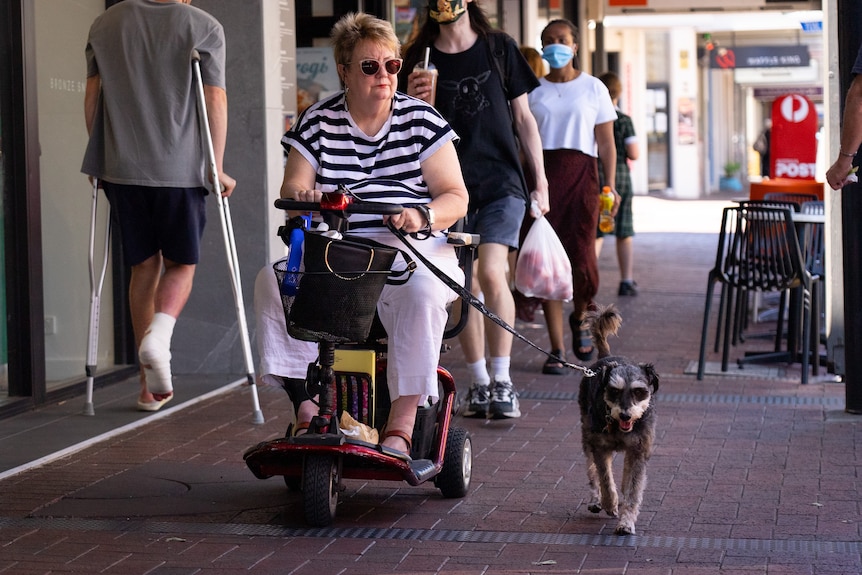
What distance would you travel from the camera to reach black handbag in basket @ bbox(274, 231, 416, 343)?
4.70 meters

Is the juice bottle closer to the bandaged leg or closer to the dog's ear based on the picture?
the bandaged leg

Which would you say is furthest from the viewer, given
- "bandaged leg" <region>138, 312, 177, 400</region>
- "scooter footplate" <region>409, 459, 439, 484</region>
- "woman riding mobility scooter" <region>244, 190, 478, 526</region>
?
"bandaged leg" <region>138, 312, 177, 400</region>

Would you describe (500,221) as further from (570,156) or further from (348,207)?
(348,207)

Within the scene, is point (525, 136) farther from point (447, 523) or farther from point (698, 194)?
point (698, 194)

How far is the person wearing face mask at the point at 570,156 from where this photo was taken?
8.99 meters

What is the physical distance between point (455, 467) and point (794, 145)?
340 inches

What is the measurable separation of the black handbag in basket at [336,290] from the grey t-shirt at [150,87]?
2308 mm

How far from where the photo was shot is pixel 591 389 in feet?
16.7

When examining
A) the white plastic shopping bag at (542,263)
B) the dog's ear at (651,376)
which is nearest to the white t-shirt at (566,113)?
the white plastic shopping bag at (542,263)

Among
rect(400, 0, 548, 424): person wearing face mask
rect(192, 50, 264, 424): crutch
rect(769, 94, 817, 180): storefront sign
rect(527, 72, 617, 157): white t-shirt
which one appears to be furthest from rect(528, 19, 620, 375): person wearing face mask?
rect(769, 94, 817, 180): storefront sign

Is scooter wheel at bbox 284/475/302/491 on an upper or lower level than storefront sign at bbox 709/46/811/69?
lower

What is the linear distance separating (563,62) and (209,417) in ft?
11.3

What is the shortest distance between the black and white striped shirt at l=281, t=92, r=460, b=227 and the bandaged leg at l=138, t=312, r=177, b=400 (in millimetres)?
1468

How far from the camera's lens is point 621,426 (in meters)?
4.86
